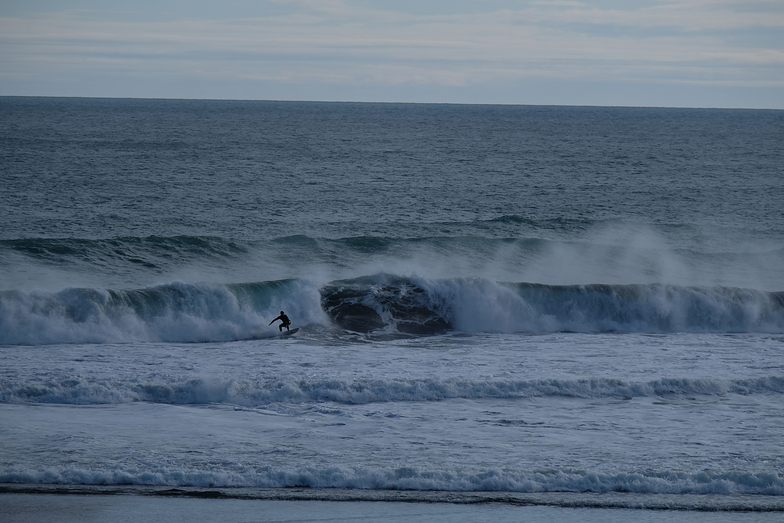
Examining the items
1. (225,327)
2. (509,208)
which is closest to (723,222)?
(509,208)

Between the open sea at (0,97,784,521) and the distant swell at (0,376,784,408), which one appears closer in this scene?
the open sea at (0,97,784,521)

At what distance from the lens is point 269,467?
9.09 metres

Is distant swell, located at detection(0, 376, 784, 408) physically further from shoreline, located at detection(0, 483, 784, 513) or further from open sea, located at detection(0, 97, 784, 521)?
shoreline, located at detection(0, 483, 784, 513)

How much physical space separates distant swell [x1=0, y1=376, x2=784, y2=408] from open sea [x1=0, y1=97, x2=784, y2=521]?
0.05 meters

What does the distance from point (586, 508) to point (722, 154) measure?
63.0 m

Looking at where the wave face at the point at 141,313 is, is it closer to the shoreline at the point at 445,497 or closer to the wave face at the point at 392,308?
the wave face at the point at 392,308

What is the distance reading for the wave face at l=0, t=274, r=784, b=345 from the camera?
16844mm

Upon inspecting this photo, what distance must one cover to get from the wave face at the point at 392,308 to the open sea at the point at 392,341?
0.07 meters

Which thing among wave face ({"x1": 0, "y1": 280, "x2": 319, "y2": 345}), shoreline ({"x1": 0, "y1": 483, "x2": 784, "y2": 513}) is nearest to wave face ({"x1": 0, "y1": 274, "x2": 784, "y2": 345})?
wave face ({"x1": 0, "y1": 280, "x2": 319, "y2": 345})

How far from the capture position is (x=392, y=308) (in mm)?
19188

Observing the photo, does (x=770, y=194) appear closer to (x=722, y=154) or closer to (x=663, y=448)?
(x=722, y=154)

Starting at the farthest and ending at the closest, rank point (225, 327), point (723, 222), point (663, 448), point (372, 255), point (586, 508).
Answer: point (723, 222) → point (372, 255) → point (225, 327) → point (663, 448) → point (586, 508)

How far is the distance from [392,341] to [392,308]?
Answer: 2.23 metres

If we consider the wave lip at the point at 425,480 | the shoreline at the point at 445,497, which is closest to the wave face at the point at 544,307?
the wave lip at the point at 425,480
